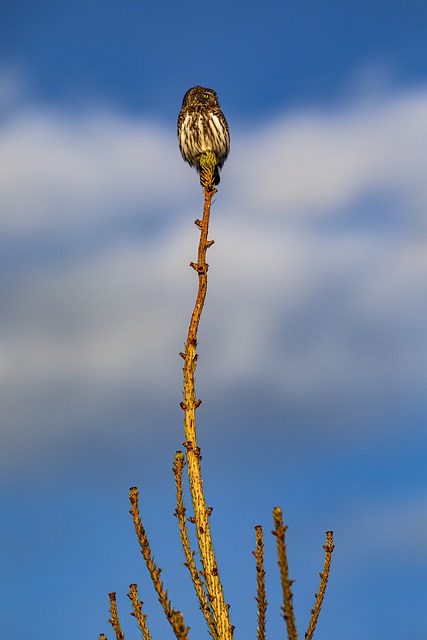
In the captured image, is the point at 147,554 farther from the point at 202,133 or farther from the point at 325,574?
the point at 202,133

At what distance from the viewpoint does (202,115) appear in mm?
19078

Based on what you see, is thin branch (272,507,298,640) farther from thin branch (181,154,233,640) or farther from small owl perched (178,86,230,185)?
small owl perched (178,86,230,185)

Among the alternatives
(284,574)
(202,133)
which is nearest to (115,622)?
(284,574)

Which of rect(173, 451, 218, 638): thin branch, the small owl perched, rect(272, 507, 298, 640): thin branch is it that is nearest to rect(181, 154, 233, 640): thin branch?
rect(173, 451, 218, 638): thin branch

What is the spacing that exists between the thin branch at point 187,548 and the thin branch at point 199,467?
2.1 inches

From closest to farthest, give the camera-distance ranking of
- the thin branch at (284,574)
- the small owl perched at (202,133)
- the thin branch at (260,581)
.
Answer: the thin branch at (284,574) < the thin branch at (260,581) < the small owl perched at (202,133)

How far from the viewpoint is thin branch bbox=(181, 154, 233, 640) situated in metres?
7.26

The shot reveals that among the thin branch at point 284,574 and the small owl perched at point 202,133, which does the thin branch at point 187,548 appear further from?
the small owl perched at point 202,133

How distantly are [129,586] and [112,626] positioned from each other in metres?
0.38

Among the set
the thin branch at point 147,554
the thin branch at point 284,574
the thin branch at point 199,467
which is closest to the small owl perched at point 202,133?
the thin branch at point 199,467

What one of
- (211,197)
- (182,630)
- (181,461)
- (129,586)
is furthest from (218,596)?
(211,197)

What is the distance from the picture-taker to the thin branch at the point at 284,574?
4691mm

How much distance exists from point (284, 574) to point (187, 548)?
116 inches

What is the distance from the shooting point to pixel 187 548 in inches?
299
